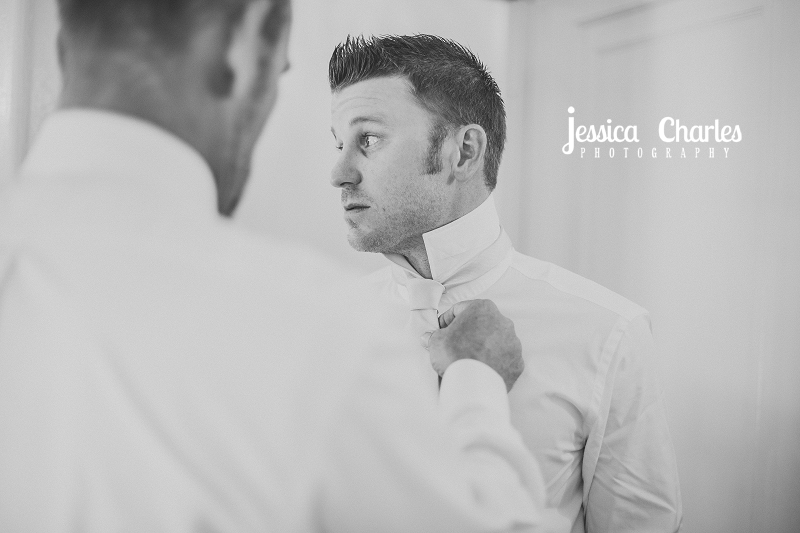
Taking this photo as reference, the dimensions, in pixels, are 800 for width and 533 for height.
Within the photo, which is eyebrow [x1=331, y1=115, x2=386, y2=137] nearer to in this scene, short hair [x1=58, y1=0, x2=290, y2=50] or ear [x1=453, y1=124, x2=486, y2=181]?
ear [x1=453, y1=124, x2=486, y2=181]

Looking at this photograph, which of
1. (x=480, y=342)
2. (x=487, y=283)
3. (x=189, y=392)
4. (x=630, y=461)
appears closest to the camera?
(x=189, y=392)

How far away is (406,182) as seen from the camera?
44.4 inches

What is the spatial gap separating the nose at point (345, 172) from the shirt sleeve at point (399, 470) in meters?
0.58

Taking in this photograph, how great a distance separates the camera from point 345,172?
45.1 inches

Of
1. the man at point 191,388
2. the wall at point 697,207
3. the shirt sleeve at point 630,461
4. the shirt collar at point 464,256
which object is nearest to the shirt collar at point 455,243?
the shirt collar at point 464,256

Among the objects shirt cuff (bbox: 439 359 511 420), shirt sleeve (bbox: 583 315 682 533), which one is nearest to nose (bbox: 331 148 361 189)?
shirt cuff (bbox: 439 359 511 420)

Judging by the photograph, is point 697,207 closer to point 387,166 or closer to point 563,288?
point 563,288

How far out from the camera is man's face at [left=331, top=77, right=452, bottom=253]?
44.1 inches


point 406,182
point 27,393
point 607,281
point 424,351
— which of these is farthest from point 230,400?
point 607,281

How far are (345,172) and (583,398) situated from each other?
1.86 ft

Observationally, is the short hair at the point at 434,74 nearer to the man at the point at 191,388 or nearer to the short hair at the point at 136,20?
→ the short hair at the point at 136,20

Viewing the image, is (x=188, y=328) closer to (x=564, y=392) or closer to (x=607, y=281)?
(x=564, y=392)

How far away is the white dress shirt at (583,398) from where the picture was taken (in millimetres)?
1088

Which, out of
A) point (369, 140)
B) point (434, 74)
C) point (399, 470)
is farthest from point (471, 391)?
point (434, 74)
